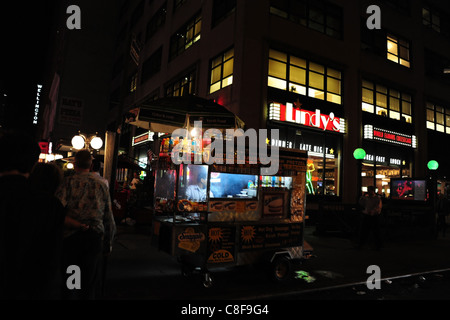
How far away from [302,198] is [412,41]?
66.0 ft

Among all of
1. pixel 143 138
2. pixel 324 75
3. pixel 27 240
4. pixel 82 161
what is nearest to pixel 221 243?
pixel 82 161

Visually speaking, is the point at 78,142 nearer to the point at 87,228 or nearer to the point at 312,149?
the point at 87,228

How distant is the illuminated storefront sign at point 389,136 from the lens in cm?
1761

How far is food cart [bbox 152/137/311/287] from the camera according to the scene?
219 inches

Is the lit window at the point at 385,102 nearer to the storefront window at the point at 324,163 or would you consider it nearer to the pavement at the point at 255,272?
the storefront window at the point at 324,163

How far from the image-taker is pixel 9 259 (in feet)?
6.10

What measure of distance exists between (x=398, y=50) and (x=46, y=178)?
22699 mm

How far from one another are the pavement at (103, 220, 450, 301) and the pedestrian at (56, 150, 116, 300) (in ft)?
4.12

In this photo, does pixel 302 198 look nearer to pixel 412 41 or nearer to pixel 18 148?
pixel 18 148

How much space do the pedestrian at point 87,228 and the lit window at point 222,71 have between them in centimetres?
1163

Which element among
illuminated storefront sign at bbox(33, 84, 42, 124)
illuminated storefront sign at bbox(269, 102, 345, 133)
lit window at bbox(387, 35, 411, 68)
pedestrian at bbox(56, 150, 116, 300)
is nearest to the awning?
pedestrian at bbox(56, 150, 116, 300)

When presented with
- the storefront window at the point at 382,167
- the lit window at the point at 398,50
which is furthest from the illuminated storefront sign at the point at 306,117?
the lit window at the point at 398,50

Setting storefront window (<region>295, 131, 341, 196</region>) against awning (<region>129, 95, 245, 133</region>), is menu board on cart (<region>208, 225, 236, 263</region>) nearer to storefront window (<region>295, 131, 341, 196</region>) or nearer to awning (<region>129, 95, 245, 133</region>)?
awning (<region>129, 95, 245, 133</region>)
